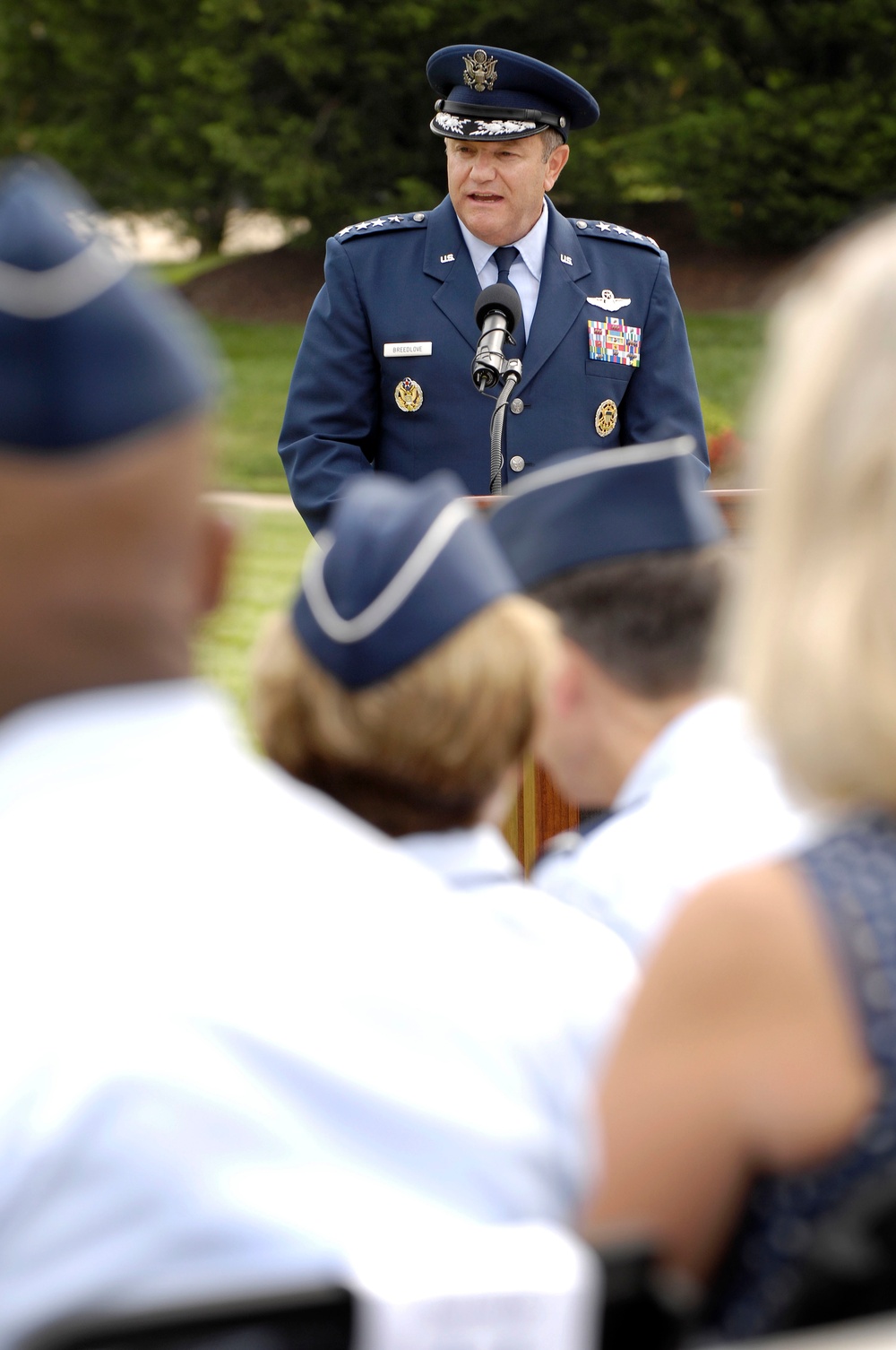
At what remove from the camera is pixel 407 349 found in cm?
439

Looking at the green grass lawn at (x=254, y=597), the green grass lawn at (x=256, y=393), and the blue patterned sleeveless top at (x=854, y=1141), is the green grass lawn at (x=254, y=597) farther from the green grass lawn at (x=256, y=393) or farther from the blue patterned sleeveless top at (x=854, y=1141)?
the blue patterned sleeveless top at (x=854, y=1141)

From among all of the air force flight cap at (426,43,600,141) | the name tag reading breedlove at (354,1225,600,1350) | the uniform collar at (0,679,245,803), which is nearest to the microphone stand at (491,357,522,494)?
the air force flight cap at (426,43,600,141)

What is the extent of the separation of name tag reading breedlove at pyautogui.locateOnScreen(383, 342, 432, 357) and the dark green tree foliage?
19285 mm

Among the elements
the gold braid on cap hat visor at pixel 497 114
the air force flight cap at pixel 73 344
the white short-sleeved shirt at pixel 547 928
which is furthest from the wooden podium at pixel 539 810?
the air force flight cap at pixel 73 344

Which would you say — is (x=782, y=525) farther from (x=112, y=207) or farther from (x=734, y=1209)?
(x=112, y=207)

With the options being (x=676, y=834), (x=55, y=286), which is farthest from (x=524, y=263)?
(x=55, y=286)

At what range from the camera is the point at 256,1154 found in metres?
1.11

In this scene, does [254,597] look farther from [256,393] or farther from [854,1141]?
[256,393]

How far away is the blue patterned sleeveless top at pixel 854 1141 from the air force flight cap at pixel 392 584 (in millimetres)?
468

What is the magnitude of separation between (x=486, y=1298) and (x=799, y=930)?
1.14 feet

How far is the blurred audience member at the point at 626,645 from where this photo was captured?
79.0 inches

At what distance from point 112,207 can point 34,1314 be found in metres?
28.5

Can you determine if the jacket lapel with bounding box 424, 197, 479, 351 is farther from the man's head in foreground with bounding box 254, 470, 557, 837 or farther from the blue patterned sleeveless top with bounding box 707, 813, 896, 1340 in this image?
the blue patterned sleeveless top with bounding box 707, 813, 896, 1340

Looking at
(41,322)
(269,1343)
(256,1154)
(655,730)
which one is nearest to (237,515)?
(41,322)
